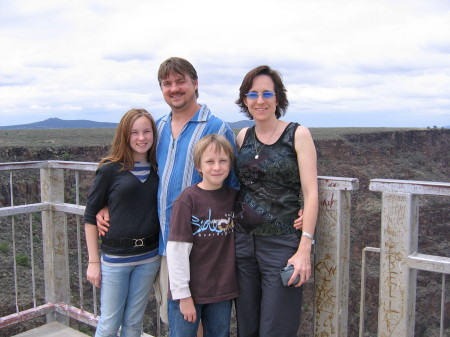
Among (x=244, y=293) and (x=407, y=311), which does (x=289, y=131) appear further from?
(x=407, y=311)

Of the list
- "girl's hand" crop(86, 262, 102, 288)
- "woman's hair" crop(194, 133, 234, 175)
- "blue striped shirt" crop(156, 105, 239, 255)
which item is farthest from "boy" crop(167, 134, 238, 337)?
"girl's hand" crop(86, 262, 102, 288)

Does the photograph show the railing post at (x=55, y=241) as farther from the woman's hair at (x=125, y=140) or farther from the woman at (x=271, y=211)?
the woman at (x=271, y=211)

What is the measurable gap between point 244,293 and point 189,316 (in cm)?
32

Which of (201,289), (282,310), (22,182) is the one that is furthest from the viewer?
(22,182)

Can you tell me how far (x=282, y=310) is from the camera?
8.02ft

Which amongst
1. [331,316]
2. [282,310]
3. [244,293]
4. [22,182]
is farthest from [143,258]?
[22,182]

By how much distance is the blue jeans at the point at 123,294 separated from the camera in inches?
113

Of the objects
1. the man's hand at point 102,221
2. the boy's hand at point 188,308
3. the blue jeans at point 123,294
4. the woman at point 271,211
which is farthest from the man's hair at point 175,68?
the boy's hand at point 188,308

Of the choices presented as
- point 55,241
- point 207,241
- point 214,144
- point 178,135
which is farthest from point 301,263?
point 55,241

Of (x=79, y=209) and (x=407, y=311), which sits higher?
(x=79, y=209)

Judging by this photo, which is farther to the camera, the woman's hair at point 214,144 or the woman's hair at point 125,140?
the woman's hair at point 125,140

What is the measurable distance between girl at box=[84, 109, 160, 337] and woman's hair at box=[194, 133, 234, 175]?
1.35 ft

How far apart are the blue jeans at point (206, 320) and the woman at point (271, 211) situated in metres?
0.10

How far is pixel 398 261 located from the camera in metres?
2.53
